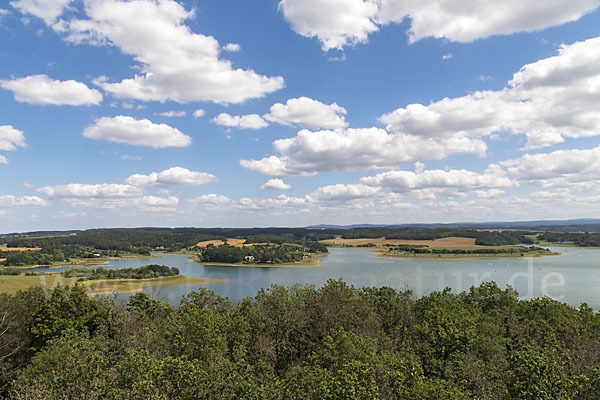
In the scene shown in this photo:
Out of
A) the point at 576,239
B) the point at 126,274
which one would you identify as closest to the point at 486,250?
the point at 576,239

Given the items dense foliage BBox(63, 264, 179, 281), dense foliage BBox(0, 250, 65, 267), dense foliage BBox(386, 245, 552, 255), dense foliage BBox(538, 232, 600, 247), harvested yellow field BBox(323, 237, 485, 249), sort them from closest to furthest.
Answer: dense foliage BBox(63, 264, 179, 281), dense foliage BBox(0, 250, 65, 267), dense foliage BBox(386, 245, 552, 255), harvested yellow field BBox(323, 237, 485, 249), dense foliage BBox(538, 232, 600, 247)

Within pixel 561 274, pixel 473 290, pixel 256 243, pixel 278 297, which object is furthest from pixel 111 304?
pixel 256 243

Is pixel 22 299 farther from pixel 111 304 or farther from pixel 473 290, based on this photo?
pixel 473 290

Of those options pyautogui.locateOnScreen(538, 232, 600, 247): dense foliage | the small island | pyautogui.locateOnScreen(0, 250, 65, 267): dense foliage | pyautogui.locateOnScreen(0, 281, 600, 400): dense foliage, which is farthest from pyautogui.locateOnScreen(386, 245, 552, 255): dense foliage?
pyautogui.locateOnScreen(0, 250, 65, 267): dense foliage

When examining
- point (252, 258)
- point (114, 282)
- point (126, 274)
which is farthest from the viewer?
point (252, 258)

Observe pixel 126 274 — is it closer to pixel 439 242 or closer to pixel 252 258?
pixel 252 258

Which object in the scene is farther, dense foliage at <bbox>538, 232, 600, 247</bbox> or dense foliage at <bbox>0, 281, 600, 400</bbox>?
dense foliage at <bbox>538, 232, 600, 247</bbox>

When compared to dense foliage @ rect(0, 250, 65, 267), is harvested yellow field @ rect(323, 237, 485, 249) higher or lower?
higher

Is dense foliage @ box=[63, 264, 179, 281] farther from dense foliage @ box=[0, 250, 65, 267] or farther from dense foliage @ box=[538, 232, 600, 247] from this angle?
dense foliage @ box=[538, 232, 600, 247]
